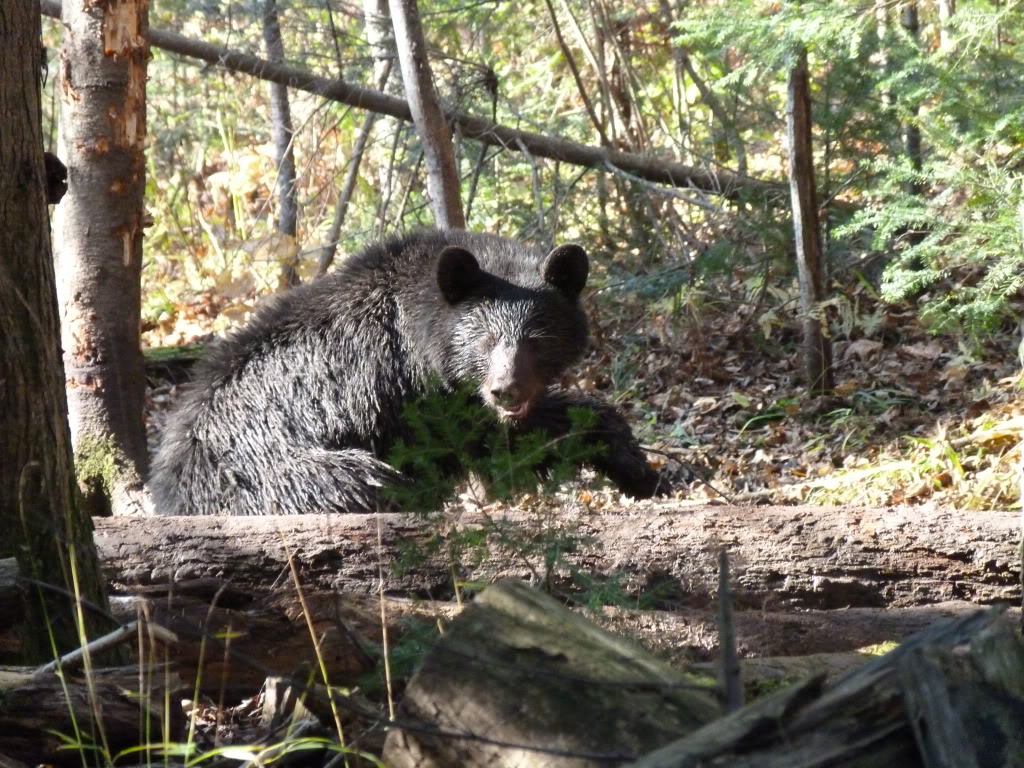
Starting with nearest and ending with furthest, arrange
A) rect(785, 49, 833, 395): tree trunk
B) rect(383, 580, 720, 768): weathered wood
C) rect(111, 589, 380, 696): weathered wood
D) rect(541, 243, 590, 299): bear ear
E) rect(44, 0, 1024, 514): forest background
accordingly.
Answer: rect(383, 580, 720, 768): weathered wood, rect(111, 589, 380, 696): weathered wood, rect(44, 0, 1024, 514): forest background, rect(541, 243, 590, 299): bear ear, rect(785, 49, 833, 395): tree trunk

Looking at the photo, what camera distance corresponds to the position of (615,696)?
8.32 ft

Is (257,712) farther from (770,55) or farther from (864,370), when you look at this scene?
(864,370)

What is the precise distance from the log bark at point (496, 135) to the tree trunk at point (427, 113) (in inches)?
60.3

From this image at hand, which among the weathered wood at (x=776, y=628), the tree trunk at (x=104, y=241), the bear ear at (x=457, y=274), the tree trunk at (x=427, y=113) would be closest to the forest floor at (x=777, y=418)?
the weathered wood at (x=776, y=628)

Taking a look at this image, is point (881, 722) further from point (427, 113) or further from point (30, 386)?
point (427, 113)

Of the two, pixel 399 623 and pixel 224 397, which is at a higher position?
pixel 224 397

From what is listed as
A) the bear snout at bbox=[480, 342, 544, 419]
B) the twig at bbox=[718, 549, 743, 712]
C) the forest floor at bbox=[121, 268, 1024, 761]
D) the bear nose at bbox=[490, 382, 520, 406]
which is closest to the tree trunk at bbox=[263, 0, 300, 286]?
the forest floor at bbox=[121, 268, 1024, 761]

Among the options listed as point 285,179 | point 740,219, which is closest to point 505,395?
point 740,219

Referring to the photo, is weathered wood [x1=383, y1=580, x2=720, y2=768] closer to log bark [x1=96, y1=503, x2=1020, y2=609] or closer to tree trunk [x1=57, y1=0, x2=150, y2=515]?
log bark [x1=96, y1=503, x2=1020, y2=609]

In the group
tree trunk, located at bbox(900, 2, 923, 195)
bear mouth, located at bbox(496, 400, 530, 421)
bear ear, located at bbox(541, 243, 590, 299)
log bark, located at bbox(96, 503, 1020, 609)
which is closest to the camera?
log bark, located at bbox(96, 503, 1020, 609)

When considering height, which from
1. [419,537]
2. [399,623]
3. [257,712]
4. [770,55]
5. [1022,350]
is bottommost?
[257,712]

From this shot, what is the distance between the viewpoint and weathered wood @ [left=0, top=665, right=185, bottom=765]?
3.37m

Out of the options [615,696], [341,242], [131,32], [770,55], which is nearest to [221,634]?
[615,696]

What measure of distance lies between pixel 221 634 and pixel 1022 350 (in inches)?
184
